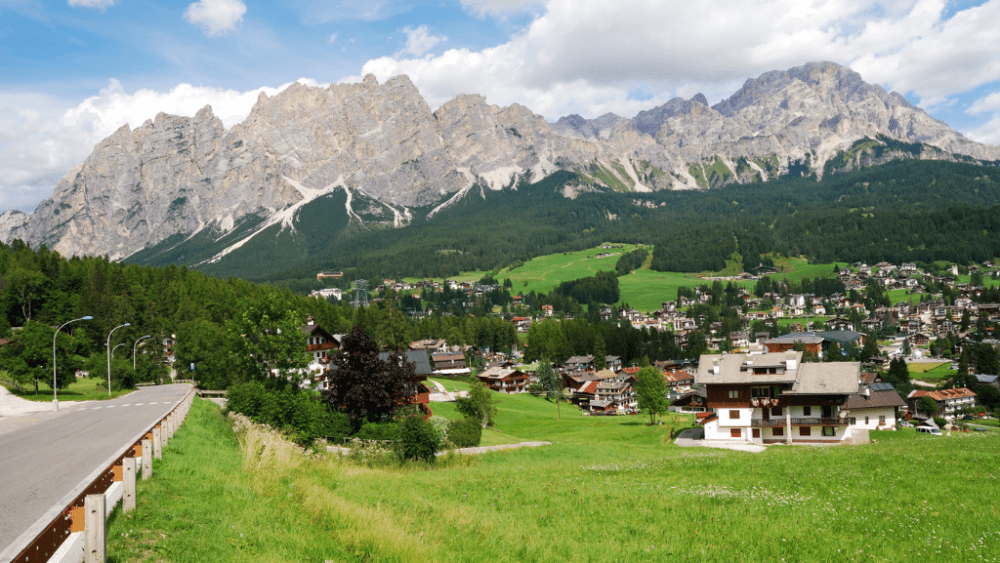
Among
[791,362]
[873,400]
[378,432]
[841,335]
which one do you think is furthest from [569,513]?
[841,335]

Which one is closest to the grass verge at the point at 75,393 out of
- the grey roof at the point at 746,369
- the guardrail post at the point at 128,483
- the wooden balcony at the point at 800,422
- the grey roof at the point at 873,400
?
the guardrail post at the point at 128,483

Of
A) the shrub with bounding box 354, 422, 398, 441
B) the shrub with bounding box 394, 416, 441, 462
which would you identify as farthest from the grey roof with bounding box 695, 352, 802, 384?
the shrub with bounding box 394, 416, 441, 462

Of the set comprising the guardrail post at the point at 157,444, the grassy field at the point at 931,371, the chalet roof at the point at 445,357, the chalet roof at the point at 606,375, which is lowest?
the grassy field at the point at 931,371

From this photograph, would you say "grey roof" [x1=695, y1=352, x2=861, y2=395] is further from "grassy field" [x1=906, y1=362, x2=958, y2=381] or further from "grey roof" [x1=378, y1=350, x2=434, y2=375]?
"grassy field" [x1=906, y1=362, x2=958, y2=381]

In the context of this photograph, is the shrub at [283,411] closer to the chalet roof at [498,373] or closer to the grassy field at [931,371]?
the chalet roof at [498,373]

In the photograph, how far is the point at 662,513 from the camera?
1560 cm

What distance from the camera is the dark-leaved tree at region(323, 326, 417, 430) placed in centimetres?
4362

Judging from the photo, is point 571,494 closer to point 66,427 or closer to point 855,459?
point 855,459

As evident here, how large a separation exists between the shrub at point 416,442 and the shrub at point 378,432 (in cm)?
536

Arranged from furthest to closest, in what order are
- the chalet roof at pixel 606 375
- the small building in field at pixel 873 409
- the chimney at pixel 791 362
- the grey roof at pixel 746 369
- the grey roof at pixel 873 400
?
the chalet roof at pixel 606 375, the grey roof at pixel 873 400, the small building in field at pixel 873 409, the chimney at pixel 791 362, the grey roof at pixel 746 369

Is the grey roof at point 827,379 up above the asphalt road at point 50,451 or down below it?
below

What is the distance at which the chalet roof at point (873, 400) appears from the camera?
59425 millimetres

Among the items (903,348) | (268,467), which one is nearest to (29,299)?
(268,467)

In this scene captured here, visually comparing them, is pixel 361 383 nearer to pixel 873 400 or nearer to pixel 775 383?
pixel 775 383
